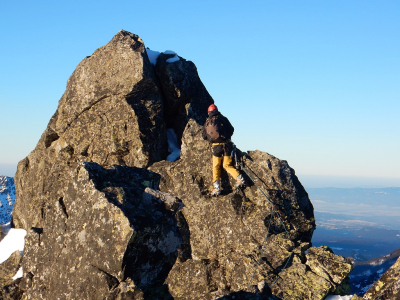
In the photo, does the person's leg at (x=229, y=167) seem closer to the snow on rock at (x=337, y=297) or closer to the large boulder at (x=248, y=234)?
the large boulder at (x=248, y=234)

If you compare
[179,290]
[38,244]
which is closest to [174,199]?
[38,244]

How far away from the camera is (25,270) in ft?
31.1

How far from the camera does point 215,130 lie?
19.8m

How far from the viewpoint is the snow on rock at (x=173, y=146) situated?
24.6 metres

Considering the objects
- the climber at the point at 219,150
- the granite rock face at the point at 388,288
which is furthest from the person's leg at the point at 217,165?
the granite rock face at the point at 388,288

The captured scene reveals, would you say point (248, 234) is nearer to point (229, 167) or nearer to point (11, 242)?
point (229, 167)

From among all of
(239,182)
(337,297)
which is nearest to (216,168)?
(239,182)

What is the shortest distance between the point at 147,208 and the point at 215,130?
11434mm

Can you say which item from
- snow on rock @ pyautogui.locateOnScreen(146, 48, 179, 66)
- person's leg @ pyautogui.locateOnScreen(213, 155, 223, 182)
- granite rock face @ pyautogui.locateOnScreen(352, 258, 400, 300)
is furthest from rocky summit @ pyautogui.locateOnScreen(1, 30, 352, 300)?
granite rock face @ pyautogui.locateOnScreen(352, 258, 400, 300)

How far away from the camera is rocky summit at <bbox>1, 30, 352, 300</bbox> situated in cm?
834

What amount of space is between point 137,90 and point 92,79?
3811mm

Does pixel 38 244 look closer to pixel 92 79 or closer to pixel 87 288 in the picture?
pixel 87 288

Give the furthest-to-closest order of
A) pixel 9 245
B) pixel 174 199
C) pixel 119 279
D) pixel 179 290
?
pixel 9 245 < pixel 179 290 < pixel 174 199 < pixel 119 279

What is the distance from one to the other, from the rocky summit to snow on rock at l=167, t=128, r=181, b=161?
49cm
